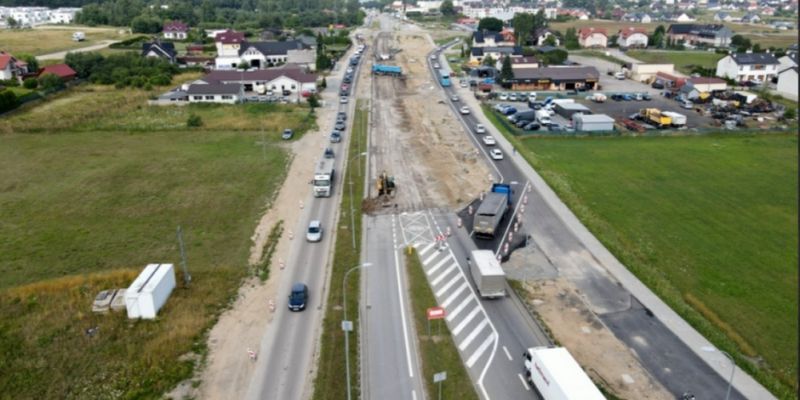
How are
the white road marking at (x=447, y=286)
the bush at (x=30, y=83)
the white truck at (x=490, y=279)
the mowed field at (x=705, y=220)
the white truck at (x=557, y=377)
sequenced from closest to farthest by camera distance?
the white truck at (x=557, y=377)
the mowed field at (x=705, y=220)
the white truck at (x=490, y=279)
the white road marking at (x=447, y=286)
the bush at (x=30, y=83)

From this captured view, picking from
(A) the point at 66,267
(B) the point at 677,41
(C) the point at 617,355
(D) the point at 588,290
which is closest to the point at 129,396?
(A) the point at 66,267

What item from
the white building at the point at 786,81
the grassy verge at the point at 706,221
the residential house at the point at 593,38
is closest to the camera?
the grassy verge at the point at 706,221

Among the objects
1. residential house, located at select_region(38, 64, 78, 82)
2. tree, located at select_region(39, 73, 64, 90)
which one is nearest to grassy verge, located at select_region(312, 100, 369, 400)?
tree, located at select_region(39, 73, 64, 90)

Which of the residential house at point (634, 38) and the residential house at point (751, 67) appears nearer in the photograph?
the residential house at point (751, 67)

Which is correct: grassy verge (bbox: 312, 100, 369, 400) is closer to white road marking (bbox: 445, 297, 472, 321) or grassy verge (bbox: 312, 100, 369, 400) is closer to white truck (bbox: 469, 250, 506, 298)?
white road marking (bbox: 445, 297, 472, 321)

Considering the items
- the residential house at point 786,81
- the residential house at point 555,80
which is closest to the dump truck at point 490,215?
the residential house at point 555,80

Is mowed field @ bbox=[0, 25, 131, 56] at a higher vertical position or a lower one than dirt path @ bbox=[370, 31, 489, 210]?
higher

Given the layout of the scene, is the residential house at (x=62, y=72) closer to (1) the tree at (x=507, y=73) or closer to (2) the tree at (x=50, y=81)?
(2) the tree at (x=50, y=81)

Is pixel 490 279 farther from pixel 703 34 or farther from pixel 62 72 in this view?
pixel 703 34

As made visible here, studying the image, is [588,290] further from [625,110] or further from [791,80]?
[791,80]
